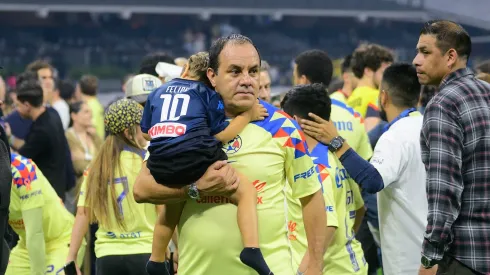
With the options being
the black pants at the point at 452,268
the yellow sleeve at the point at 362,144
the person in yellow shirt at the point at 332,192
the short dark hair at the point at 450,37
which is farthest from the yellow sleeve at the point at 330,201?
the short dark hair at the point at 450,37

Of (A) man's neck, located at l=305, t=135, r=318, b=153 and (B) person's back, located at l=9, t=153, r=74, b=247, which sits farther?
(B) person's back, located at l=9, t=153, r=74, b=247

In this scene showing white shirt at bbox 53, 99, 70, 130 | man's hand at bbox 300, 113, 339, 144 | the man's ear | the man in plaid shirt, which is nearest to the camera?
the man's ear

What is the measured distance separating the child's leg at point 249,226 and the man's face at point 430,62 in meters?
1.14

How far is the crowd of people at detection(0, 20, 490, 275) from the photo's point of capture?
398cm

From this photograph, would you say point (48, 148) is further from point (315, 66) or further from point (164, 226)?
point (164, 226)

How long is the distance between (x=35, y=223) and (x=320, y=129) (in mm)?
2093

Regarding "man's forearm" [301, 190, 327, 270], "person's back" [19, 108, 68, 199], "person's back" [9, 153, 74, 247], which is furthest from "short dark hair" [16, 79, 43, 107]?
"man's forearm" [301, 190, 327, 270]

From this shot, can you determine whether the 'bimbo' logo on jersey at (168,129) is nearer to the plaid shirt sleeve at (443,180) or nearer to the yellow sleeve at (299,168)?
the yellow sleeve at (299,168)

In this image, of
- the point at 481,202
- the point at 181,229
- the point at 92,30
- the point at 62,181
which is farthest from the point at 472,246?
the point at 92,30

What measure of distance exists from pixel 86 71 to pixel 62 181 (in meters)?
16.6

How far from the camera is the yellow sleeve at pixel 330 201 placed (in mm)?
A: 5121

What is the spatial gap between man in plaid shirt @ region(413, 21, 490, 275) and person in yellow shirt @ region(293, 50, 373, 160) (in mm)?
1857

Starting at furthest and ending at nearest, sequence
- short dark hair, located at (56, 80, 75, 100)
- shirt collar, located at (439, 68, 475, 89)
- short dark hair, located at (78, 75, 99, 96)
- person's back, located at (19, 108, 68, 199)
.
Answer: short dark hair, located at (56, 80, 75, 100) → short dark hair, located at (78, 75, 99, 96) → person's back, located at (19, 108, 68, 199) → shirt collar, located at (439, 68, 475, 89)

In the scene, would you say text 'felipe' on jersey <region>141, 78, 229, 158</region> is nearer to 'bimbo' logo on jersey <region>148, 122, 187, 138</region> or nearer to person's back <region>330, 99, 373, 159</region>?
'bimbo' logo on jersey <region>148, 122, 187, 138</region>
